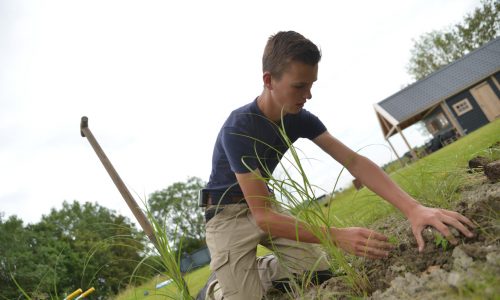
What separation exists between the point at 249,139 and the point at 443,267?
1232 millimetres

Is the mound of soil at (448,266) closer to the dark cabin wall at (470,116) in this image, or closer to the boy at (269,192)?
the boy at (269,192)

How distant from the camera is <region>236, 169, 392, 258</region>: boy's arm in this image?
157cm

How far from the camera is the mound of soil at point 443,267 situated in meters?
0.95

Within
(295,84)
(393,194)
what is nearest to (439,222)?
(393,194)

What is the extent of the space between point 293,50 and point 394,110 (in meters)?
19.2

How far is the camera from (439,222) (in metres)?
1.36

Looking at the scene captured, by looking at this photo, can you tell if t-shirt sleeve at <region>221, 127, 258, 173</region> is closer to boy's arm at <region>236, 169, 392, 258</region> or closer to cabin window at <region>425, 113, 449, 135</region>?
boy's arm at <region>236, 169, 392, 258</region>

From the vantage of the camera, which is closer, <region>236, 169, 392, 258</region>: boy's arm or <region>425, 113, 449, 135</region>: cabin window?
<region>236, 169, 392, 258</region>: boy's arm

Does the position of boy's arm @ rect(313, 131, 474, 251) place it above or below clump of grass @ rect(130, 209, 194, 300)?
below

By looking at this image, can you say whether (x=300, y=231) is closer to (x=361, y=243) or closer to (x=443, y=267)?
(x=361, y=243)

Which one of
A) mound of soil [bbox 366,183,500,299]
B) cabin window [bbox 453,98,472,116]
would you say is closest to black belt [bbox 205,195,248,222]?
mound of soil [bbox 366,183,500,299]

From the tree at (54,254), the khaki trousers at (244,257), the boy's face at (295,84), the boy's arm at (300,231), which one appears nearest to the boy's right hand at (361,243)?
the boy's arm at (300,231)

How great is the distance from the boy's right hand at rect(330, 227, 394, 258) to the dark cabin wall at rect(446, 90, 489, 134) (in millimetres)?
19316

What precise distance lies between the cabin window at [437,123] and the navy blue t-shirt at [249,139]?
20746 millimetres
